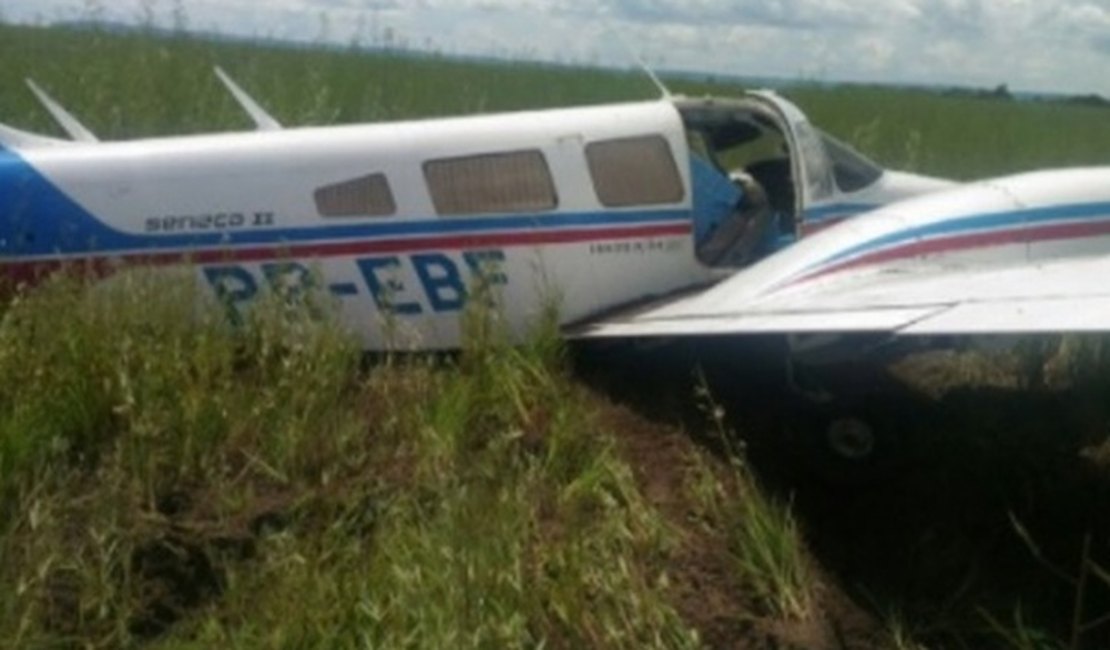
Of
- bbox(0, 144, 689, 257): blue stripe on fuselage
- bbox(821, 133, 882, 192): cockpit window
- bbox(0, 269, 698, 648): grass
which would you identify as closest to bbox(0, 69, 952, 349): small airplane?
bbox(0, 144, 689, 257): blue stripe on fuselage

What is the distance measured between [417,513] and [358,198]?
2.52 m

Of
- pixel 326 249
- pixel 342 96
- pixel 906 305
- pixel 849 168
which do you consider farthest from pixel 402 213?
pixel 342 96

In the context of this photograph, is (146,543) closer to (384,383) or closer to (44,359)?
(44,359)

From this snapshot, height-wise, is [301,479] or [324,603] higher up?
[324,603]

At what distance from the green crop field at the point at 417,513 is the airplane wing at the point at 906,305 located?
1.38ft

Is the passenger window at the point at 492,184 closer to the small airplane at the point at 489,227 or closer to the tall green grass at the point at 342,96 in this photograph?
the small airplane at the point at 489,227

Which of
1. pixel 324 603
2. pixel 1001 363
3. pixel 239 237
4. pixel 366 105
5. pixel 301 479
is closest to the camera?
pixel 324 603

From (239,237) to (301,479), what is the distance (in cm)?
201

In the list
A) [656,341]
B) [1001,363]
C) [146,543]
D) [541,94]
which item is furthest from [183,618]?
[541,94]

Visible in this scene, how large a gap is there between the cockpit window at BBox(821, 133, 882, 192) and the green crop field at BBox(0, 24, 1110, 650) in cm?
195

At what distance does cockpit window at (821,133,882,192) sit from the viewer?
843cm

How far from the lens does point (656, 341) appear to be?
745 cm

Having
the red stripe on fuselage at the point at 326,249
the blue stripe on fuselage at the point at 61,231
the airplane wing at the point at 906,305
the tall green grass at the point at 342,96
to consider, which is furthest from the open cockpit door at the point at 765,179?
the tall green grass at the point at 342,96

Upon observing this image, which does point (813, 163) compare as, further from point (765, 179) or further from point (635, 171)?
point (635, 171)
